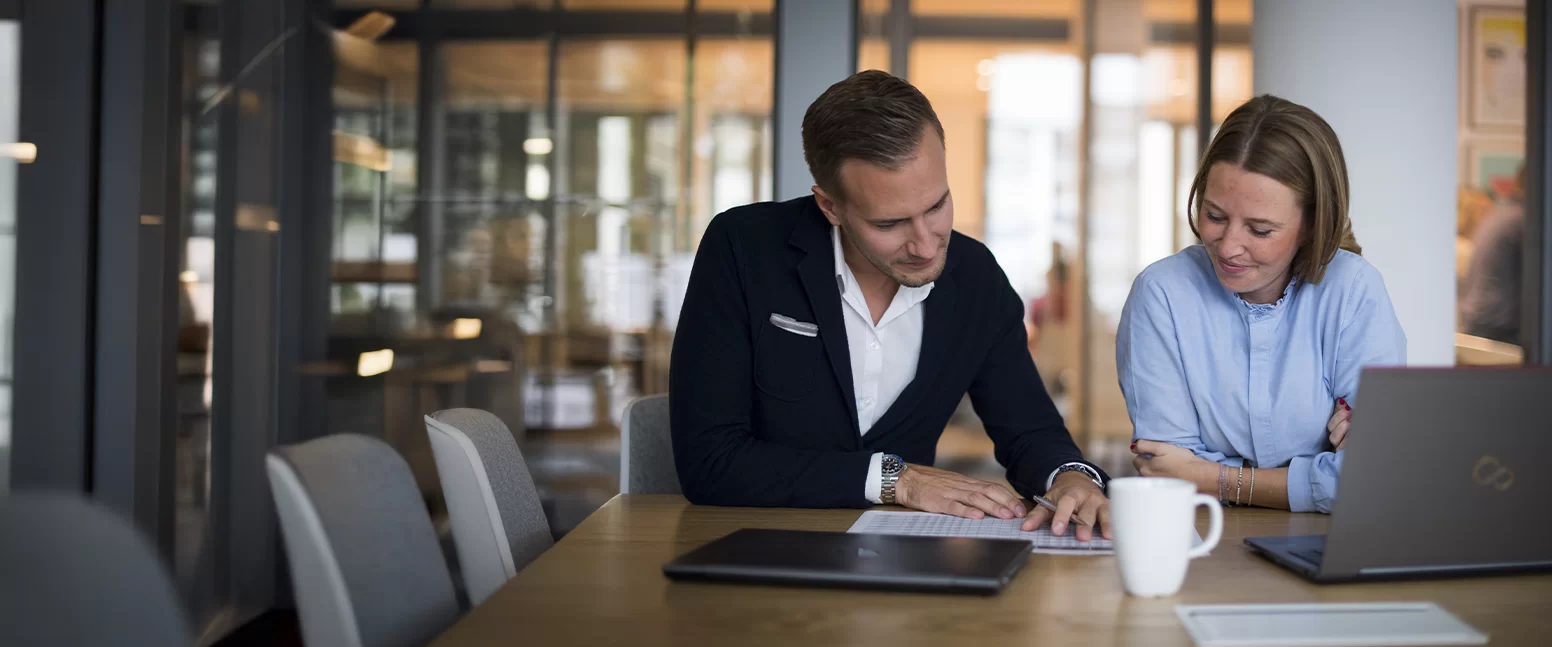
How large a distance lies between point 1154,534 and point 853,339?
1024 millimetres

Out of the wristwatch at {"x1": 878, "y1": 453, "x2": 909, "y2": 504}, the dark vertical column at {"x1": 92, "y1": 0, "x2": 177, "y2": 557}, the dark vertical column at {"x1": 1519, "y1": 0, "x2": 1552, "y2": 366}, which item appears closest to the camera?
the wristwatch at {"x1": 878, "y1": 453, "x2": 909, "y2": 504}

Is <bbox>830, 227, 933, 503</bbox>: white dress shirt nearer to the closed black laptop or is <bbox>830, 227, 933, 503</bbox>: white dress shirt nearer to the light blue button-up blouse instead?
the light blue button-up blouse

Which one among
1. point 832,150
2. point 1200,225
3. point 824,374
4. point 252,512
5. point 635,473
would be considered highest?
point 832,150

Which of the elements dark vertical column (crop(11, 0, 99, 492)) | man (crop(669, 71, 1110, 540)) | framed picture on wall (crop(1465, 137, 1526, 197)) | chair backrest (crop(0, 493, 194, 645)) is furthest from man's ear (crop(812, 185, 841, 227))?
framed picture on wall (crop(1465, 137, 1526, 197))

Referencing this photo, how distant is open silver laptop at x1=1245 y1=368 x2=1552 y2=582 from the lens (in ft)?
3.59

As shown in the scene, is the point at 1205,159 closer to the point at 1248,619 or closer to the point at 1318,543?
the point at 1318,543

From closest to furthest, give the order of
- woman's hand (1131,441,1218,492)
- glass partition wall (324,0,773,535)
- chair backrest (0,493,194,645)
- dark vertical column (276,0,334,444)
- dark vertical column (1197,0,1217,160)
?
chair backrest (0,493,194,645) < woman's hand (1131,441,1218,492) < dark vertical column (276,0,334,444) < glass partition wall (324,0,773,535) < dark vertical column (1197,0,1217,160)

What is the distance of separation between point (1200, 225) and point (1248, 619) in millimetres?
1083

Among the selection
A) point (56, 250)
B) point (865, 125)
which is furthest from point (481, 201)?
point (865, 125)

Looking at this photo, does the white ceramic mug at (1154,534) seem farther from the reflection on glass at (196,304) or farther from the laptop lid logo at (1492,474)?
the reflection on glass at (196,304)

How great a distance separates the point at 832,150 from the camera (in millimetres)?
1949

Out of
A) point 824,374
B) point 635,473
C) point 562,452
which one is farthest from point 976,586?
point 562,452

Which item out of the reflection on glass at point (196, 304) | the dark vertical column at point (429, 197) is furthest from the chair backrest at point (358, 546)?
the dark vertical column at point (429, 197)

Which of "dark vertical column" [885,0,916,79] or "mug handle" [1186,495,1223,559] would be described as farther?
"dark vertical column" [885,0,916,79]
